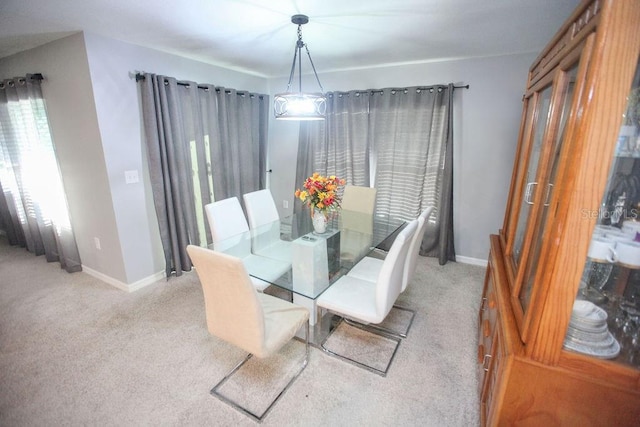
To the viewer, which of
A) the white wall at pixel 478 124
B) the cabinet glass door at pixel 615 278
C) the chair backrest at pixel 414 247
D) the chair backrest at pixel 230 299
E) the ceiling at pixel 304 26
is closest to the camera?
the cabinet glass door at pixel 615 278

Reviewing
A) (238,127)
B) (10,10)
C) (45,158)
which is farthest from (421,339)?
(45,158)

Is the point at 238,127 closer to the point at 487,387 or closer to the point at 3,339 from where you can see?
the point at 3,339

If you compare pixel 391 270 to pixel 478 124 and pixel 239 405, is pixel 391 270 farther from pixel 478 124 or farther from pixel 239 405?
pixel 478 124

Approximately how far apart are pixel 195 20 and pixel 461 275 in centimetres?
340

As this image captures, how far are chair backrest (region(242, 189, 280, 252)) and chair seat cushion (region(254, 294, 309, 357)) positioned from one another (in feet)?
2.27

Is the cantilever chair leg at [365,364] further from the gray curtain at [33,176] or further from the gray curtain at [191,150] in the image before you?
the gray curtain at [33,176]

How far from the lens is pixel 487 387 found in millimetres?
1458

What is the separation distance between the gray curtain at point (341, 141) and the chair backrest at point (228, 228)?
61.8 inches

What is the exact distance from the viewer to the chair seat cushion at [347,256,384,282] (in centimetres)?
223

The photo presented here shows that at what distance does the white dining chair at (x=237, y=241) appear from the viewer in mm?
2070

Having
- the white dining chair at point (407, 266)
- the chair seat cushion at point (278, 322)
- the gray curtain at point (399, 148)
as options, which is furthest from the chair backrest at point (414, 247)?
the gray curtain at point (399, 148)

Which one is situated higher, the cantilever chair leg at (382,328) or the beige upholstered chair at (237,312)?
the beige upholstered chair at (237,312)

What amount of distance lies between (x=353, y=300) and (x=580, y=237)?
4.29 feet

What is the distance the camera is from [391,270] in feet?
5.50
